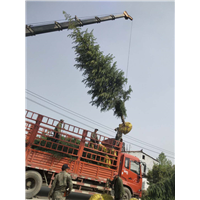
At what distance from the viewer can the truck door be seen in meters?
8.50

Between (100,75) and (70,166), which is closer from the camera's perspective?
(70,166)

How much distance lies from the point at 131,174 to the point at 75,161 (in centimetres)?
352

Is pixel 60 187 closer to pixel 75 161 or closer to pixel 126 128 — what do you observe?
pixel 75 161

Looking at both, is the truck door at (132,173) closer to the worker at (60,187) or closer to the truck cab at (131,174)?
the truck cab at (131,174)

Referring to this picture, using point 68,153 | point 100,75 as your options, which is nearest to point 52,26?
point 100,75

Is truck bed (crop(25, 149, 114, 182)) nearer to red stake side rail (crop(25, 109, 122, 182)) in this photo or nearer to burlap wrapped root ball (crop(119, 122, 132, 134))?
red stake side rail (crop(25, 109, 122, 182))

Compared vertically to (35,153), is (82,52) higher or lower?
higher

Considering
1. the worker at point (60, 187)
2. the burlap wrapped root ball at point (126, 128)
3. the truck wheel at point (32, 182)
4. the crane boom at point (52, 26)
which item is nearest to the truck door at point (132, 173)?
the burlap wrapped root ball at point (126, 128)

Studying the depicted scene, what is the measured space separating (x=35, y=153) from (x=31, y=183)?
1186 millimetres

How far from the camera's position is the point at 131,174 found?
8.68 metres

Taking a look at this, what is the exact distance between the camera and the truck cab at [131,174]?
27.5ft
